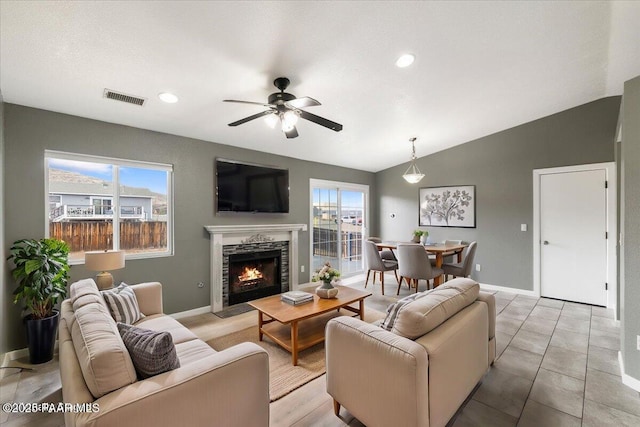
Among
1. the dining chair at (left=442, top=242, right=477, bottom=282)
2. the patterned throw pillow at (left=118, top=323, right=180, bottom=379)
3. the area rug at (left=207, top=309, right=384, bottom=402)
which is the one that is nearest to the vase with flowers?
the area rug at (left=207, top=309, right=384, bottom=402)

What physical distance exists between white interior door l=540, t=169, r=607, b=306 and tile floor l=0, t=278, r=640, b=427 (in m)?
1.12

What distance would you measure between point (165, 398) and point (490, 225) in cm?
540

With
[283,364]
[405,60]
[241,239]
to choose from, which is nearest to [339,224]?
[241,239]

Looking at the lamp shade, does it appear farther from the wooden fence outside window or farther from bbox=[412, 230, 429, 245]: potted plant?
bbox=[412, 230, 429, 245]: potted plant

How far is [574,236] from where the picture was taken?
13.7ft

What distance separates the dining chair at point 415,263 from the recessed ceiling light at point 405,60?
255 cm

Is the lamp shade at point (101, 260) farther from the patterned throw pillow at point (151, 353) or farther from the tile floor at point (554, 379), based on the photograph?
the tile floor at point (554, 379)

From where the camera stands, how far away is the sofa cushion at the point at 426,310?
4.98 feet

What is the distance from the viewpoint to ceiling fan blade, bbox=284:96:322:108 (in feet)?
7.16

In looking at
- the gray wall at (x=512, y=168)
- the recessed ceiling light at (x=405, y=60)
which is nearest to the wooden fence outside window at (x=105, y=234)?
the recessed ceiling light at (x=405, y=60)

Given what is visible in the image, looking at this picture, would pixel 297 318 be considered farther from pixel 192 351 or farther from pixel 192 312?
pixel 192 312

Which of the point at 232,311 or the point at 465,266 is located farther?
the point at 465,266

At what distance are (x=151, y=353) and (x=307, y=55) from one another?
2.35 metres

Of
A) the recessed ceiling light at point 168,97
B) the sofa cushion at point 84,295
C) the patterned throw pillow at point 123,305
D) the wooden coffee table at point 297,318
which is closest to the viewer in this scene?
the sofa cushion at point 84,295
